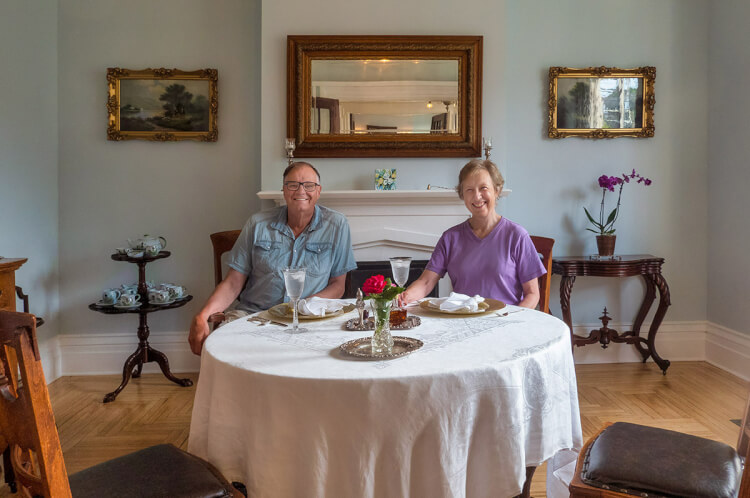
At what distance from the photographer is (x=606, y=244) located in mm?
3342

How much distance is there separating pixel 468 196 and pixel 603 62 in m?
2.07

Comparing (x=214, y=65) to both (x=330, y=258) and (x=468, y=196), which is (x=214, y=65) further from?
(x=468, y=196)

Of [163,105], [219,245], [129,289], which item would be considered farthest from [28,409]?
[163,105]

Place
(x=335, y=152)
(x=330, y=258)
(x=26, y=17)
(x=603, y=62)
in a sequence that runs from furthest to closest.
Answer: (x=603, y=62), (x=335, y=152), (x=26, y=17), (x=330, y=258)

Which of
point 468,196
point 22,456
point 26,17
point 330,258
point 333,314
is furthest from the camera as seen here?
point 26,17

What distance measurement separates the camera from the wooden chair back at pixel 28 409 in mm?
932

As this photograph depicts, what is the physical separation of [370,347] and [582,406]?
191cm

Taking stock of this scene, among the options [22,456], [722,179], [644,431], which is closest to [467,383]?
[644,431]

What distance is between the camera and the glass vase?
1300 millimetres

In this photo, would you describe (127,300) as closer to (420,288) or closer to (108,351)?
(108,351)

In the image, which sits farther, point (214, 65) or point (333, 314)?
point (214, 65)

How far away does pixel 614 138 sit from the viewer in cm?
357

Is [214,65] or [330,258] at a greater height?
[214,65]

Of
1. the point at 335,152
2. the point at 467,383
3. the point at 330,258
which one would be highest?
the point at 335,152
